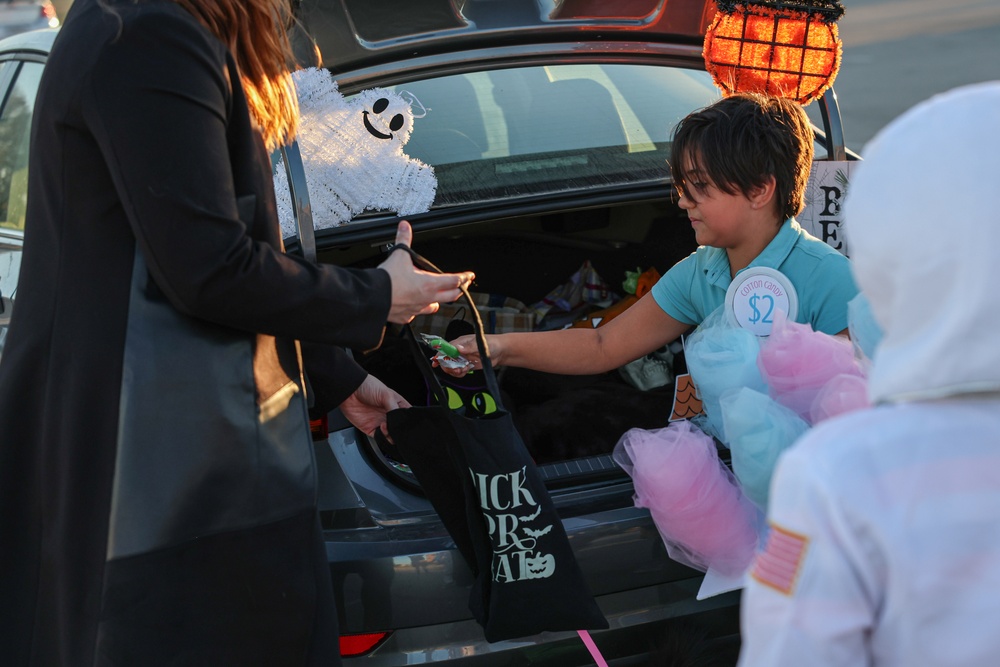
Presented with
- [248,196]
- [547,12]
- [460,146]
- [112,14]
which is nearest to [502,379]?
[460,146]

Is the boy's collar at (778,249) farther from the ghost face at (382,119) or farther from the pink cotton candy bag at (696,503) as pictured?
the ghost face at (382,119)

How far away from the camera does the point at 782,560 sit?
0.94m

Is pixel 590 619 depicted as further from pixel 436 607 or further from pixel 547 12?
pixel 547 12

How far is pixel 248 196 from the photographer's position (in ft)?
4.63

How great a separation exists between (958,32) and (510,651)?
1264 cm

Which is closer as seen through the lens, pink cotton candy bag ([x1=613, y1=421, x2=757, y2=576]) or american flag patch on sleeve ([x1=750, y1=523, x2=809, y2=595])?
american flag patch on sleeve ([x1=750, y1=523, x2=809, y2=595])

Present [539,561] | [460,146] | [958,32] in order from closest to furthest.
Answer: [539,561] → [460,146] → [958,32]

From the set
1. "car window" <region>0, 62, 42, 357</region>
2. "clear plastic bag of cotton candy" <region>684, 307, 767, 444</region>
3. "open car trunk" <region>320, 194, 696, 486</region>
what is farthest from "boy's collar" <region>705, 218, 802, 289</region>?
"car window" <region>0, 62, 42, 357</region>

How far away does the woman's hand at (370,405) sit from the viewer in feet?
6.66

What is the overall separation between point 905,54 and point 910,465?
12366 millimetres

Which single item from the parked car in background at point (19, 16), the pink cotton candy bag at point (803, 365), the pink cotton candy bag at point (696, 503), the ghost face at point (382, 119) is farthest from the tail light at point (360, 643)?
the parked car in background at point (19, 16)

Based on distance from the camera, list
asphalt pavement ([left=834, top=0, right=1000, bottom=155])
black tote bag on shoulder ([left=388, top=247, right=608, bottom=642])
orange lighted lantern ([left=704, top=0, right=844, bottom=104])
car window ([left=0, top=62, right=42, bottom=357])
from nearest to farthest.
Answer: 1. black tote bag on shoulder ([left=388, top=247, right=608, bottom=642])
2. orange lighted lantern ([left=704, top=0, right=844, bottom=104])
3. car window ([left=0, top=62, right=42, bottom=357])
4. asphalt pavement ([left=834, top=0, right=1000, bottom=155])

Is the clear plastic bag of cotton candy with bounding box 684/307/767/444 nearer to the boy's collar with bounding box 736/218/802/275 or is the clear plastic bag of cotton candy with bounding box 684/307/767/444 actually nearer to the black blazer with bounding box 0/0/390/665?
the boy's collar with bounding box 736/218/802/275

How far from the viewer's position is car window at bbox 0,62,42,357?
2773 millimetres
